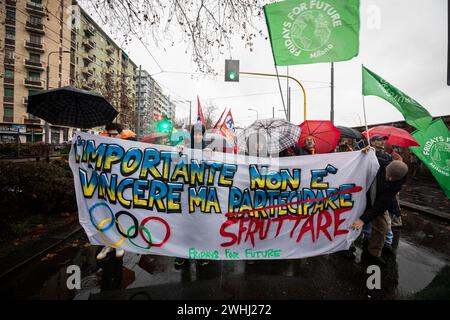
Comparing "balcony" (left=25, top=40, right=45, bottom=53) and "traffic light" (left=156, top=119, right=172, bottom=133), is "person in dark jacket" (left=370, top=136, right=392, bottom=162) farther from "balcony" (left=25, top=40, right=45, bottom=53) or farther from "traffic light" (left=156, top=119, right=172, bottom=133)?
"balcony" (left=25, top=40, right=45, bottom=53)

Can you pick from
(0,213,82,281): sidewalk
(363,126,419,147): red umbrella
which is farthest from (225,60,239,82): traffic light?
(0,213,82,281): sidewalk

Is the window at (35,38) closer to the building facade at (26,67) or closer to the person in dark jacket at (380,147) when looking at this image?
the building facade at (26,67)

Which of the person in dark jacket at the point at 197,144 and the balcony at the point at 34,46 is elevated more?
the balcony at the point at 34,46

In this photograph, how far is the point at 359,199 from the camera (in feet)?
10.4

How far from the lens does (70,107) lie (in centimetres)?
393

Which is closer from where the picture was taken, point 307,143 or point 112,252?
point 112,252

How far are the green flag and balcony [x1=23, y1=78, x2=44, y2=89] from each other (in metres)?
52.2

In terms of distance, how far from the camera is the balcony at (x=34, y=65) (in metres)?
39.6

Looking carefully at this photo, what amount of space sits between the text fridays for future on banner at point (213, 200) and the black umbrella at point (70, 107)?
46.0 inches

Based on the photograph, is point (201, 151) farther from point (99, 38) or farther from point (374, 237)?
point (99, 38)

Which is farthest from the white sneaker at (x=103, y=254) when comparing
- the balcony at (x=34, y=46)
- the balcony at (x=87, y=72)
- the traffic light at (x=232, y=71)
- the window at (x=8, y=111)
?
the balcony at (x=87, y=72)

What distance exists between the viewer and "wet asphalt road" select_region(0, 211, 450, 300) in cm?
273

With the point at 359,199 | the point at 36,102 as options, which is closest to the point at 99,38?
the point at 36,102
